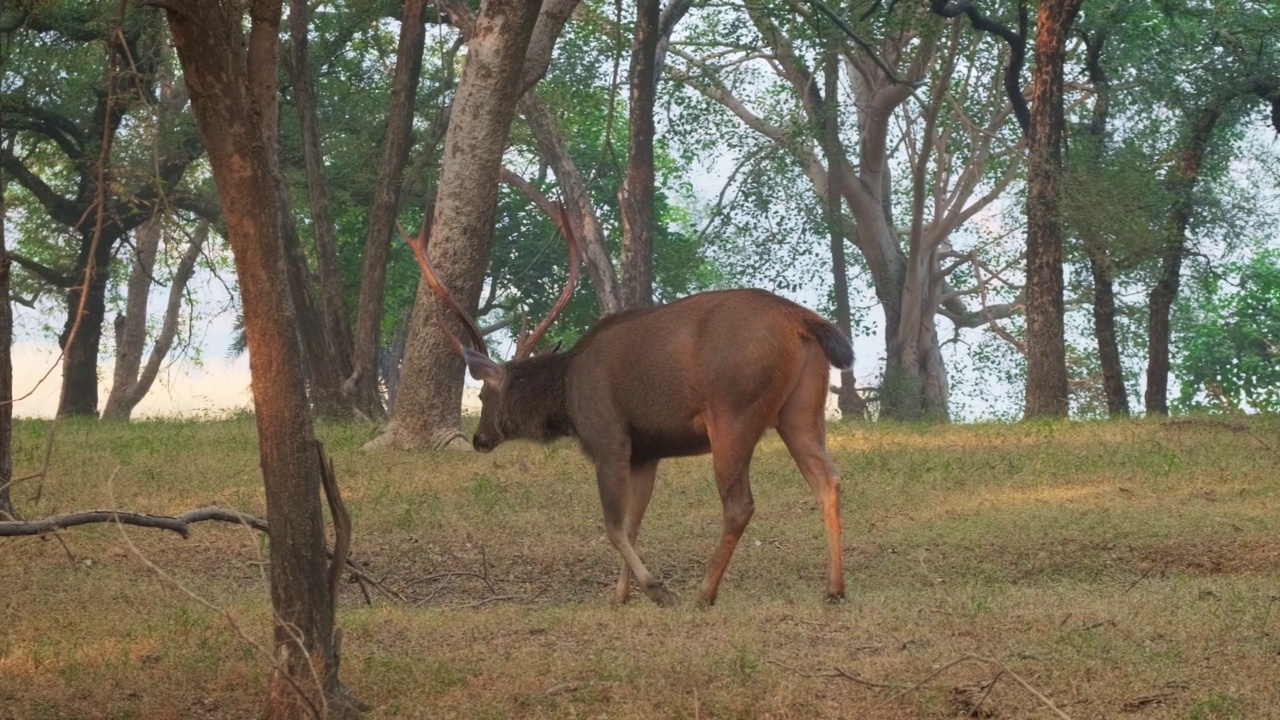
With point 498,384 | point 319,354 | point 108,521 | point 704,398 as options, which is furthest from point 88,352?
point 108,521

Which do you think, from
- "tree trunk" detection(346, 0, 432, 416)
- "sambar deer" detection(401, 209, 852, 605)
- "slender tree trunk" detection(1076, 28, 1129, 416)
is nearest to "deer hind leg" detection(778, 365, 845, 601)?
"sambar deer" detection(401, 209, 852, 605)

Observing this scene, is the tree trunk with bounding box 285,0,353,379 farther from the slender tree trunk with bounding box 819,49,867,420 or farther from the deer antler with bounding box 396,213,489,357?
the slender tree trunk with bounding box 819,49,867,420

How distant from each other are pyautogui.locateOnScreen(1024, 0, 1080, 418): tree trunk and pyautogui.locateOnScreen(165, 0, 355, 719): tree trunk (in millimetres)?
15300

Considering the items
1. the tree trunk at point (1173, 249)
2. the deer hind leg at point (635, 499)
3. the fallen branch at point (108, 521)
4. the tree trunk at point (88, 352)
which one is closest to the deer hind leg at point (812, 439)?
the deer hind leg at point (635, 499)

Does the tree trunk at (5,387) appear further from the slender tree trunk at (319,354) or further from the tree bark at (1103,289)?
the tree bark at (1103,289)

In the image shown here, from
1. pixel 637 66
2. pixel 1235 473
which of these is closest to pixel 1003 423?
pixel 1235 473

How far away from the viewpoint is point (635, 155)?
933 inches

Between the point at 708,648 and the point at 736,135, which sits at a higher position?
the point at 736,135

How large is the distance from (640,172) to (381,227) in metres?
5.11

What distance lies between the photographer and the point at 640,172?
77.9 feet

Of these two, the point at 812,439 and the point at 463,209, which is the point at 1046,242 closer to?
the point at 463,209

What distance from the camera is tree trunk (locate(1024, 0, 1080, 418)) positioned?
786 inches

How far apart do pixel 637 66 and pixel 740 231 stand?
32.5ft

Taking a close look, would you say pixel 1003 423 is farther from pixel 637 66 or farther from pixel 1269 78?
pixel 637 66
